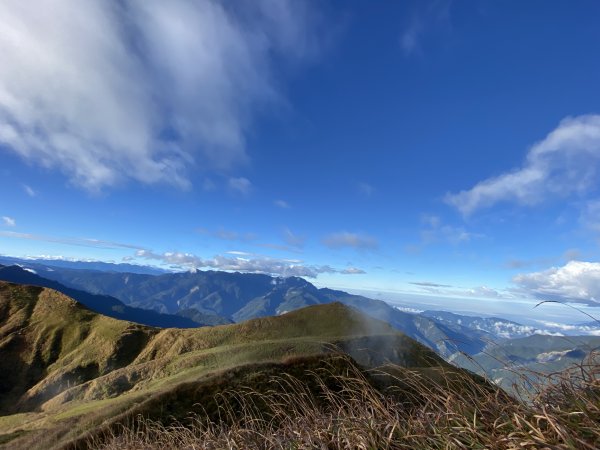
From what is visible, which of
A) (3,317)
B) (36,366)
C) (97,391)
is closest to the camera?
(97,391)

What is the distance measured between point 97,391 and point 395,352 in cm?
8865

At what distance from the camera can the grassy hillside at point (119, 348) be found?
3511 inches

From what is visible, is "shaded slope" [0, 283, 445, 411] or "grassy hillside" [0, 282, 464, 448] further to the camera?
"shaded slope" [0, 283, 445, 411]

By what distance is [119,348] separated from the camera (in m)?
120

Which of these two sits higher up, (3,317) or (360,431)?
(360,431)

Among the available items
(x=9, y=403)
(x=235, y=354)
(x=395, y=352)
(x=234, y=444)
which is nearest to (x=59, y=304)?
(x=9, y=403)

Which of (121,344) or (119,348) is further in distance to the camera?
(121,344)

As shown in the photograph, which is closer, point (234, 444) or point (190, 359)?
point (234, 444)

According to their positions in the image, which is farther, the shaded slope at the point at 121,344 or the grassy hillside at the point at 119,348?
the shaded slope at the point at 121,344

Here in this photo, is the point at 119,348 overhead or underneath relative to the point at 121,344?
underneath

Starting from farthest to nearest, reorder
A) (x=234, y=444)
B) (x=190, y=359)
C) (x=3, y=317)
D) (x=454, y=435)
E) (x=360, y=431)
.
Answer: (x=3, y=317) → (x=190, y=359) → (x=234, y=444) → (x=360, y=431) → (x=454, y=435)

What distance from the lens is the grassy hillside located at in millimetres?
89188

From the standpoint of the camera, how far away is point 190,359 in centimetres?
9744

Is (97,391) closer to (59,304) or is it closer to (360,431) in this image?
(59,304)
